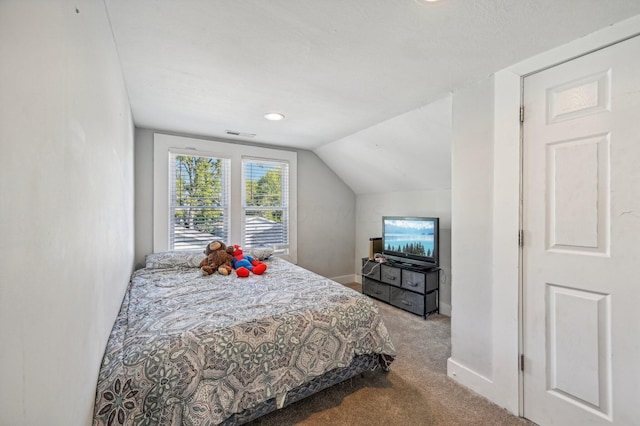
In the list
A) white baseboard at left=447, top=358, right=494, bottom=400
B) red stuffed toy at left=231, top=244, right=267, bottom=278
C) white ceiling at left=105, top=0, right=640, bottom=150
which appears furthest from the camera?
red stuffed toy at left=231, top=244, right=267, bottom=278

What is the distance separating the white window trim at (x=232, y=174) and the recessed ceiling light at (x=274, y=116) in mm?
1065

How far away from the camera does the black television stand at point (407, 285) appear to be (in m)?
3.20

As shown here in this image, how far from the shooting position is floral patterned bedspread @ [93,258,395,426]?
51.1 inches

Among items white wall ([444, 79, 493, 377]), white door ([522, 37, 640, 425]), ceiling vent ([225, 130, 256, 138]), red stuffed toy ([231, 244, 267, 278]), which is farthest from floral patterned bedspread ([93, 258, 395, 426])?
ceiling vent ([225, 130, 256, 138])

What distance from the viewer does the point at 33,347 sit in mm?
560

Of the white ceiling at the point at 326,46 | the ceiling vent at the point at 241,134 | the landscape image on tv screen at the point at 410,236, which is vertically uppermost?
the ceiling vent at the point at 241,134

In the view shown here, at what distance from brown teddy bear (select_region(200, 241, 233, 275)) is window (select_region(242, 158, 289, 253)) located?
699mm

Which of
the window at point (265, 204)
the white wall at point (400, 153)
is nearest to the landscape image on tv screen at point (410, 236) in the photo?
the white wall at point (400, 153)

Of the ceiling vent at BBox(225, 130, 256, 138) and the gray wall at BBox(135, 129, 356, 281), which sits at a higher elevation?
the ceiling vent at BBox(225, 130, 256, 138)

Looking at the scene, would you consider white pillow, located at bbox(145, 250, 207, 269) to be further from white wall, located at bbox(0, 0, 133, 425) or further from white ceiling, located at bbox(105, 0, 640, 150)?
white wall, located at bbox(0, 0, 133, 425)

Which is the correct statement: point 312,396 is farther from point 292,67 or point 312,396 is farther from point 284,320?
point 292,67

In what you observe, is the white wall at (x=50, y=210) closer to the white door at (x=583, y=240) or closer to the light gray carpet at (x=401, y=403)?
the light gray carpet at (x=401, y=403)

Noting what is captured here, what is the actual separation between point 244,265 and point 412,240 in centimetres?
210

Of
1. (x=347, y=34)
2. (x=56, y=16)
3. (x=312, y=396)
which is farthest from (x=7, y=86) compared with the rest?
(x=312, y=396)
